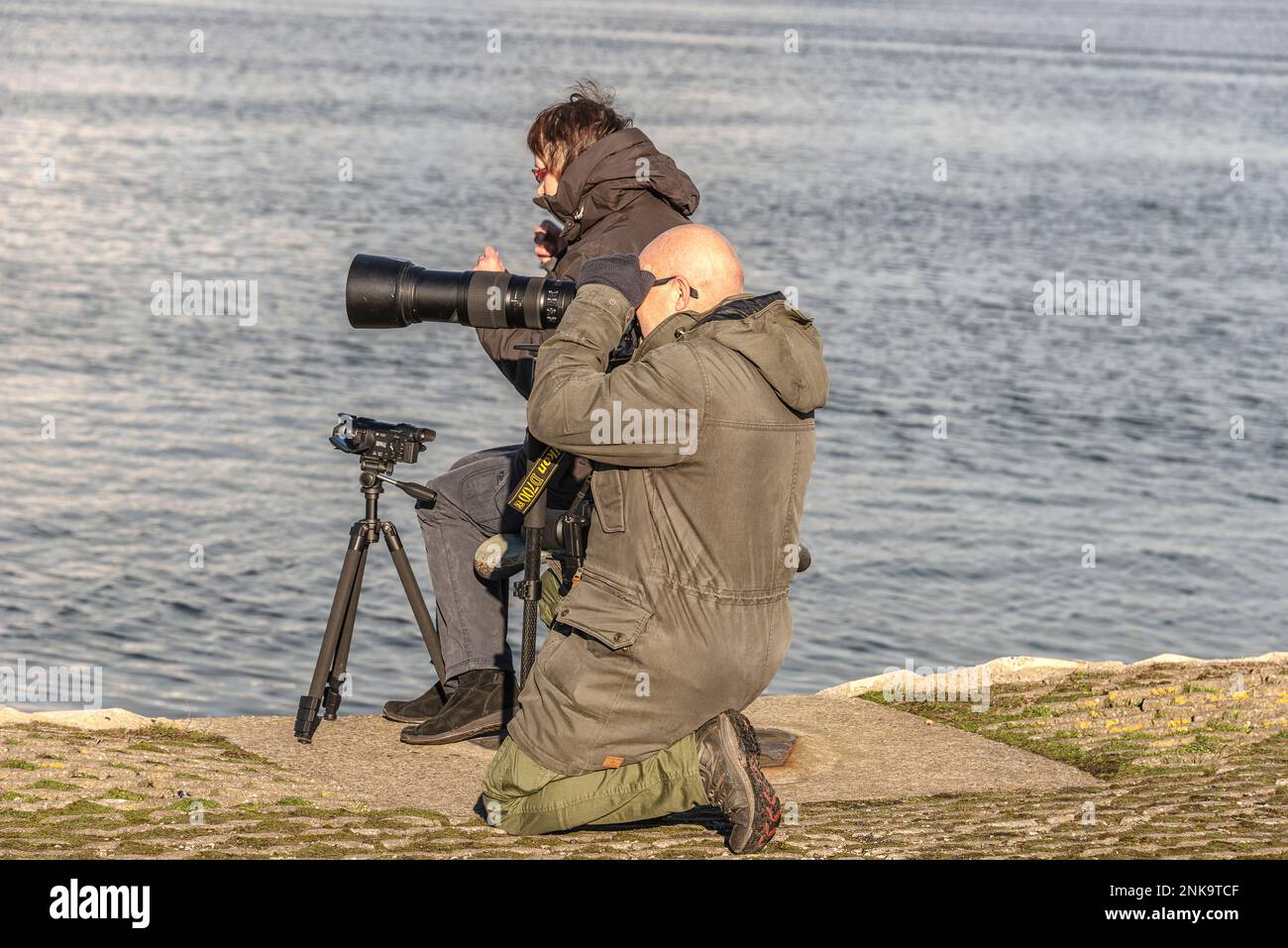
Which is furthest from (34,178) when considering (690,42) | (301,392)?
(690,42)

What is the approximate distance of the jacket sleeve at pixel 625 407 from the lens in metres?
4.34

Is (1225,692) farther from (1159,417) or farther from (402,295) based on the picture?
(1159,417)

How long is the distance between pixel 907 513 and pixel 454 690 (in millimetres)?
8443

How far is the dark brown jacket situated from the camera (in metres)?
5.36

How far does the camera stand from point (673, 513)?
4.49m

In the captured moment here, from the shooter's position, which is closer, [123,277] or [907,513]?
[907,513]

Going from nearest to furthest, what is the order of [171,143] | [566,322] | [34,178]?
[566,322] → [34,178] → [171,143]

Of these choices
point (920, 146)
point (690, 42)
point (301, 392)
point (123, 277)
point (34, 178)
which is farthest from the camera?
point (690, 42)

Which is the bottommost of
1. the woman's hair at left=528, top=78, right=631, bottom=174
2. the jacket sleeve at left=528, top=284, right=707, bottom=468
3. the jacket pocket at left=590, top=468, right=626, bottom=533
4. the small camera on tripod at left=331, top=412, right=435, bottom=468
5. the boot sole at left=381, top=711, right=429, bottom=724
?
the boot sole at left=381, top=711, right=429, bottom=724

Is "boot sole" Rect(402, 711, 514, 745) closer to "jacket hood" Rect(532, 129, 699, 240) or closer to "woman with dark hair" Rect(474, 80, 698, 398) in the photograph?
"woman with dark hair" Rect(474, 80, 698, 398)

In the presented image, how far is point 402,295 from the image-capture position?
16.8ft

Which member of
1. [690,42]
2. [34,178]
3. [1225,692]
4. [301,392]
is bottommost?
[1225,692]

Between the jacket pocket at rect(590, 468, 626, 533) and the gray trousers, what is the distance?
1.02 meters

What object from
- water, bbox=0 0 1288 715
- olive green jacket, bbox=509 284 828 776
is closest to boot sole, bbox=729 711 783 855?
olive green jacket, bbox=509 284 828 776
